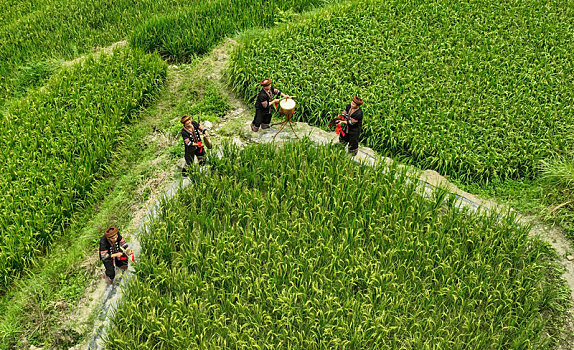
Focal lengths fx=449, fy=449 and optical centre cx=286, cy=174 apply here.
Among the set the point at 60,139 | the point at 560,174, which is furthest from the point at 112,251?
the point at 560,174

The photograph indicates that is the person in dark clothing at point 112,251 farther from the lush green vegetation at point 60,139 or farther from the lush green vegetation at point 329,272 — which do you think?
the lush green vegetation at point 60,139

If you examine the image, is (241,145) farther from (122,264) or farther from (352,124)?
(122,264)

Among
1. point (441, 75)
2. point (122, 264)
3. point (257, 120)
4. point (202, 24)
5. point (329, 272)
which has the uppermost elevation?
point (202, 24)

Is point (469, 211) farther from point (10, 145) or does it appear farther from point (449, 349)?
point (10, 145)

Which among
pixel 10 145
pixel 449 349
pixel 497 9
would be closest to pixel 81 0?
pixel 10 145

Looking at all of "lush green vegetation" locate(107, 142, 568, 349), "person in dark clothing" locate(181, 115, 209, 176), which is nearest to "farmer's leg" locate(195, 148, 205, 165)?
"person in dark clothing" locate(181, 115, 209, 176)
